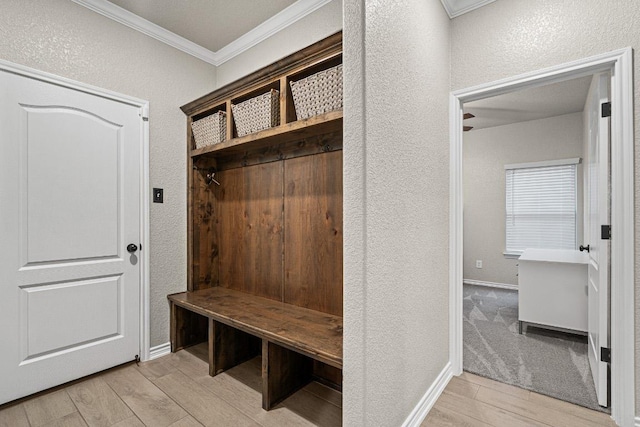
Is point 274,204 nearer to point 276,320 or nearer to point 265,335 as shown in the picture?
point 276,320

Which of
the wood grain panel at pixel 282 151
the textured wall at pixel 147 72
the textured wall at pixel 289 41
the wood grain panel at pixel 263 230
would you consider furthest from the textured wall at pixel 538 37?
the textured wall at pixel 147 72

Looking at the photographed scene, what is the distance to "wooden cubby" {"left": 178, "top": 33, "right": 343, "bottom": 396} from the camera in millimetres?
2039

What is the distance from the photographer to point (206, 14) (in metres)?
2.39

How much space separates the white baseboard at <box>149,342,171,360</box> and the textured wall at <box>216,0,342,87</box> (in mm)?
2495

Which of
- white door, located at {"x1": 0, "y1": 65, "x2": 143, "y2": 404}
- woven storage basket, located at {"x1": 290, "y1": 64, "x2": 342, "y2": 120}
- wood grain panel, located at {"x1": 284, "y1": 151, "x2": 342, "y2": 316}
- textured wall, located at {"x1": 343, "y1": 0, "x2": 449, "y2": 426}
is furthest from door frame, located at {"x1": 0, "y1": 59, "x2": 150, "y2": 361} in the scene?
textured wall, located at {"x1": 343, "y1": 0, "x2": 449, "y2": 426}

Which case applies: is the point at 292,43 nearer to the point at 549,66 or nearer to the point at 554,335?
the point at 549,66

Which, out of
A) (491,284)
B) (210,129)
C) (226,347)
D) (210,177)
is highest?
(210,129)

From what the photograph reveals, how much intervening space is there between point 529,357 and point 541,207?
3.26 m

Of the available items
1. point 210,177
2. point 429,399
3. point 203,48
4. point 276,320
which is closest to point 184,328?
point 276,320

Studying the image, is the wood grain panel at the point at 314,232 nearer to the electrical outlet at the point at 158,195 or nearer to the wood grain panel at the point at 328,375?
the wood grain panel at the point at 328,375

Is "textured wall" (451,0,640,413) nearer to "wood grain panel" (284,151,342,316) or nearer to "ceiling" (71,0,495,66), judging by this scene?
"ceiling" (71,0,495,66)

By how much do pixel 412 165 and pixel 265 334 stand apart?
1308mm

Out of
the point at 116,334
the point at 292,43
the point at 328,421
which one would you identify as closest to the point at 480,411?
the point at 328,421

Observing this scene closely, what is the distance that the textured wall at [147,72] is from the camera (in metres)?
1.97
